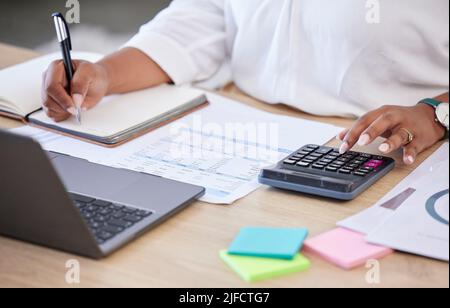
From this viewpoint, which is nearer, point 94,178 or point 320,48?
point 94,178

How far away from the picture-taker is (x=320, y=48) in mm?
1328

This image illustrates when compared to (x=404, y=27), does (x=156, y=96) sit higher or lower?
lower

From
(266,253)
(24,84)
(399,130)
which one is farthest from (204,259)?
(24,84)

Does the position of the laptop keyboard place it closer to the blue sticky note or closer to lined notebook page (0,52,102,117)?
the blue sticky note

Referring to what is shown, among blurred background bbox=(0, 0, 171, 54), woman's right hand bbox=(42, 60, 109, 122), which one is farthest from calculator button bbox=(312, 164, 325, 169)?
blurred background bbox=(0, 0, 171, 54)

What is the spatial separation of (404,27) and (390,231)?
20.9 inches

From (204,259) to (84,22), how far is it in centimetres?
165

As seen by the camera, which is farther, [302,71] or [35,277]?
[302,71]

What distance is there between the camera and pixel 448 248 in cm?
77

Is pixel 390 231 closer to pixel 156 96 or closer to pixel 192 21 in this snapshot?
pixel 156 96

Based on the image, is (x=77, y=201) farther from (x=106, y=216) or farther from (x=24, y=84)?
(x=24, y=84)

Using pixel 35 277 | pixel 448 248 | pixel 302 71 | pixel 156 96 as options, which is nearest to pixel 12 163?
pixel 35 277

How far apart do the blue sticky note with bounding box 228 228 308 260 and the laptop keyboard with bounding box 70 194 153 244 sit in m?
0.12
